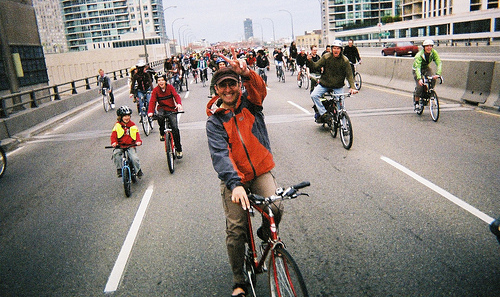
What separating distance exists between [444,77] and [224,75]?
12.9 metres

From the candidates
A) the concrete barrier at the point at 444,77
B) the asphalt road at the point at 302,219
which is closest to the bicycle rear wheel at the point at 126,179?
the asphalt road at the point at 302,219

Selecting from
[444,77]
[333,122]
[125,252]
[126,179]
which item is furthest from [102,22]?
[125,252]

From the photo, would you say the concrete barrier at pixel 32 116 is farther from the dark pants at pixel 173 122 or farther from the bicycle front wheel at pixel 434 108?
the bicycle front wheel at pixel 434 108

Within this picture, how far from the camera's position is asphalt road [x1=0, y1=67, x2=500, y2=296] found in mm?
3895

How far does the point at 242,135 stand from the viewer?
3354 mm

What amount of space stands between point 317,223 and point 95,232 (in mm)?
2877

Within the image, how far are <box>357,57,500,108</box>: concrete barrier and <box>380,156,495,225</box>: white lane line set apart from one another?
6.11 meters

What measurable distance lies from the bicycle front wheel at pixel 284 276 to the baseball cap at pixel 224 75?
1396mm

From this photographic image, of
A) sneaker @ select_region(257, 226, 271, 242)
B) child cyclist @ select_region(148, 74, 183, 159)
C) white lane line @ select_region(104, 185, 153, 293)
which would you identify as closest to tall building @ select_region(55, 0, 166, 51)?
child cyclist @ select_region(148, 74, 183, 159)

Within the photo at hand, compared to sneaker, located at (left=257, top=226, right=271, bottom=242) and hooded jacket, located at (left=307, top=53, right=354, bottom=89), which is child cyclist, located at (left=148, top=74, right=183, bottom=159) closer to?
hooded jacket, located at (left=307, top=53, right=354, bottom=89)

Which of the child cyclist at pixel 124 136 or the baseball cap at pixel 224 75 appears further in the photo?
the child cyclist at pixel 124 136

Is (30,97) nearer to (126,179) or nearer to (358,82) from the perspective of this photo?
(126,179)

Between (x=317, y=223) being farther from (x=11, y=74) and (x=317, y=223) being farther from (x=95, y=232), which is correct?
(x=11, y=74)

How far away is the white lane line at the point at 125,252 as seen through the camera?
4.03 meters
